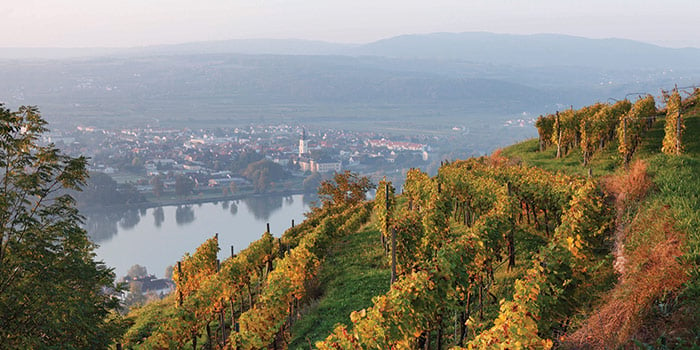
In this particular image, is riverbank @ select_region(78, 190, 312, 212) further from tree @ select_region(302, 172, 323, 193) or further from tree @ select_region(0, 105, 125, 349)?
tree @ select_region(0, 105, 125, 349)

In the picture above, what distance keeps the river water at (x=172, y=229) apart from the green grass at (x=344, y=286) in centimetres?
9715

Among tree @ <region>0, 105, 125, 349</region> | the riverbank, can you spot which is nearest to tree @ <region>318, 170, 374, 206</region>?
tree @ <region>0, 105, 125, 349</region>

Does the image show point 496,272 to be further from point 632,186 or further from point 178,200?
point 178,200

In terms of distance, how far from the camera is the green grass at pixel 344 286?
14.4 m

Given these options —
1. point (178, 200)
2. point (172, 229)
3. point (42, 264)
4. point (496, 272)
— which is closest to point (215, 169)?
point (178, 200)

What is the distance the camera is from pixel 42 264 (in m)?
11.1

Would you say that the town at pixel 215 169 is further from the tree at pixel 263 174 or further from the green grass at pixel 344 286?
the green grass at pixel 344 286

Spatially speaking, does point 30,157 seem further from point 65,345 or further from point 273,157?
point 273,157

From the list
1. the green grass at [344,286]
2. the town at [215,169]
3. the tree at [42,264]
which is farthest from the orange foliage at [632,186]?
the town at [215,169]

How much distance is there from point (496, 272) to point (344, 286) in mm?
5174

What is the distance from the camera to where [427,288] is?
9258mm

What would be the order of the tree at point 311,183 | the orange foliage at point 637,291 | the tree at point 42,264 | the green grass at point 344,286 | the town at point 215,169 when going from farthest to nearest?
the tree at point 311,183, the town at point 215,169, the green grass at point 344,286, the tree at point 42,264, the orange foliage at point 637,291

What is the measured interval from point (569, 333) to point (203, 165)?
578 feet

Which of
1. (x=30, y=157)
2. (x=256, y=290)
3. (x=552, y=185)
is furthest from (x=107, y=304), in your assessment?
(x=552, y=185)
